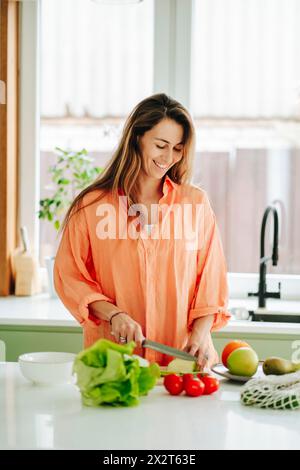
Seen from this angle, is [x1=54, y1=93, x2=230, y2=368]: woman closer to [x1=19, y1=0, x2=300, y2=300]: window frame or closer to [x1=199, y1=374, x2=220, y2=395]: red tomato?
[x1=199, y1=374, x2=220, y2=395]: red tomato

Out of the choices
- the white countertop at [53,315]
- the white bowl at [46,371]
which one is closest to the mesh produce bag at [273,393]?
the white bowl at [46,371]

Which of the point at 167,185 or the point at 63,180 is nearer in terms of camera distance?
the point at 167,185

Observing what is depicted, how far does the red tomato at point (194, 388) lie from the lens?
179 centimetres

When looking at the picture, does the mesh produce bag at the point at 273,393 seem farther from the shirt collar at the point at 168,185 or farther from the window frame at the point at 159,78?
the window frame at the point at 159,78

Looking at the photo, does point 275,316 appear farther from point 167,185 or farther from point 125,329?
point 125,329

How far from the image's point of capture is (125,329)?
6.57 ft

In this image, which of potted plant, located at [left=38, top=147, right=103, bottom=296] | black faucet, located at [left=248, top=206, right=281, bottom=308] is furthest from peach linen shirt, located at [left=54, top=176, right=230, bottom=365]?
potted plant, located at [left=38, top=147, right=103, bottom=296]

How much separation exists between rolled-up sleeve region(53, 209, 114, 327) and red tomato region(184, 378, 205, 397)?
471mm

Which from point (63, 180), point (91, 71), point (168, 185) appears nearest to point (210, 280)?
point (168, 185)

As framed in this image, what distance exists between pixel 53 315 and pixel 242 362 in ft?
4.04

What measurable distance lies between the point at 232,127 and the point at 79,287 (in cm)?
171

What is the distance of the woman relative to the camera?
222 centimetres

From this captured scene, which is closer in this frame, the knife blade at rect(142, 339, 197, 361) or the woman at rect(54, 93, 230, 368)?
the knife blade at rect(142, 339, 197, 361)

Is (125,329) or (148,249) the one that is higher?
(148,249)
